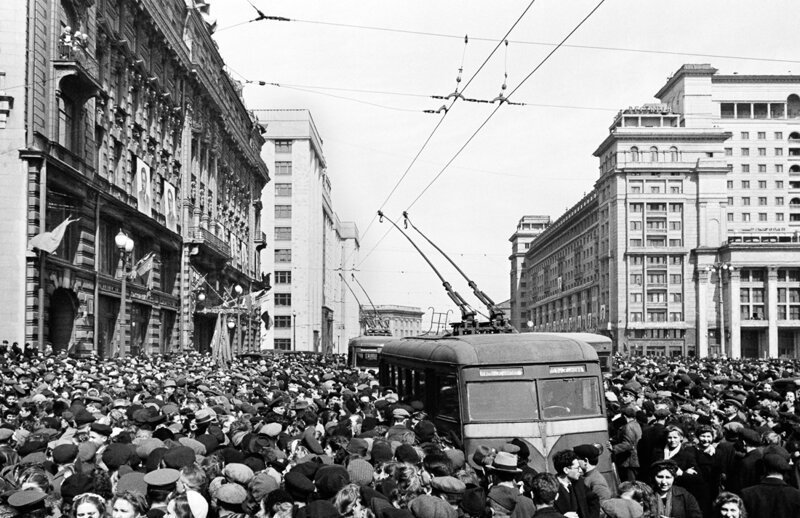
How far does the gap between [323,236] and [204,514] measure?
128 metres

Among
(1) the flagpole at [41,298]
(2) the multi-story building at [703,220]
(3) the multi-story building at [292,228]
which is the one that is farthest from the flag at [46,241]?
(2) the multi-story building at [703,220]

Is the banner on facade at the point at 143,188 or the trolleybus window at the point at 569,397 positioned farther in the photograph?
the banner on facade at the point at 143,188

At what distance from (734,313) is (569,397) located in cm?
10334

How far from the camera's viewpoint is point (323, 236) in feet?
443

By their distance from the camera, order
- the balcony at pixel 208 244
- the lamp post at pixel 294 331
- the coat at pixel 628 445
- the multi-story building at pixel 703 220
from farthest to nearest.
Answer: the multi-story building at pixel 703 220, the lamp post at pixel 294 331, the balcony at pixel 208 244, the coat at pixel 628 445

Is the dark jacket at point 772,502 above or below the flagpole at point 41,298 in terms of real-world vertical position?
below

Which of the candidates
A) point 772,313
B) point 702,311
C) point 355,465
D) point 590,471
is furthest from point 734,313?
point 355,465

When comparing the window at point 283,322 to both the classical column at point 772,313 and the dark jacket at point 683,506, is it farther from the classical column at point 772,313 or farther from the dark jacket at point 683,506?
the dark jacket at point 683,506

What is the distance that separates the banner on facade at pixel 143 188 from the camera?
4284cm

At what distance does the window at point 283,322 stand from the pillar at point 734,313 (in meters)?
50.2

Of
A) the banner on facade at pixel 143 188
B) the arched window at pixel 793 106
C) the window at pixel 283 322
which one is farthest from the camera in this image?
the arched window at pixel 793 106

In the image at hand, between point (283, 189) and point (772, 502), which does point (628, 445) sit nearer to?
point (772, 502)

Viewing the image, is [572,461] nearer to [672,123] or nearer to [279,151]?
[279,151]

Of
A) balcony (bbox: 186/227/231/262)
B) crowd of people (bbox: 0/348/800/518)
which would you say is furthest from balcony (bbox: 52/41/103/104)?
balcony (bbox: 186/227/231/262)
